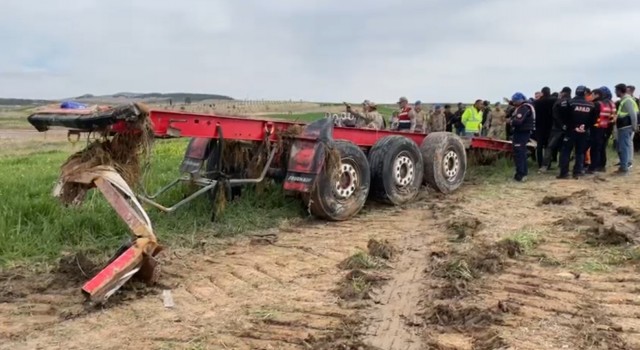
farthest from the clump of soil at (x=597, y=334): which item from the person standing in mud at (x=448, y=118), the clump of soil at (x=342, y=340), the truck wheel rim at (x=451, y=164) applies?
the person standing in mud at (x=448, y=118)

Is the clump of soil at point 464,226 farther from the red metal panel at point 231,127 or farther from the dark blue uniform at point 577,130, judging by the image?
the dark blue uniform at point 577,130

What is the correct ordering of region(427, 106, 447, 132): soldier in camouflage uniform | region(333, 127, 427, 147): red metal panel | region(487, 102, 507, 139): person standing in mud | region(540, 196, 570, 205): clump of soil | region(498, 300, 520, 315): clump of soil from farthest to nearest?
region(427, 106, 447, 132): soldier in camouflage uniform → region(487, 102, 507, 139): person standing in mud → region(540, 196, 570, 205): clump of soil → region(333, 127, 427, 147): red metal panel → region(498, 300, 520, 315): clump of soil

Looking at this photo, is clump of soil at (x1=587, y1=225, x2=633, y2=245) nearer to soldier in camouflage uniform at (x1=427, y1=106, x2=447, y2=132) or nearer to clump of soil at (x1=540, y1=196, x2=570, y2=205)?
clump of soil at (x1=540, y1=196, x2=570, y2=205)

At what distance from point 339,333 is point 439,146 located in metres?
5.68

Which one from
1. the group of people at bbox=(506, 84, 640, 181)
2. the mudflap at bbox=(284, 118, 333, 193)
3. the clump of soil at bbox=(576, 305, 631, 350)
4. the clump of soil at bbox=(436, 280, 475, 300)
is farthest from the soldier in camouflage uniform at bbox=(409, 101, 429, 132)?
the clump of soil at bbox=(576, 305, 631, 350)

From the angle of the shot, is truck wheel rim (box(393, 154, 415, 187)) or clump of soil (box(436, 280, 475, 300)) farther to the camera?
truck wheel rim (box(393, 154, 415, 187))

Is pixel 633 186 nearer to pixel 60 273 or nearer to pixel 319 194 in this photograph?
pixel 319 194

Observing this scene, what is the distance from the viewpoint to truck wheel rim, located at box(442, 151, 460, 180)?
960 cm

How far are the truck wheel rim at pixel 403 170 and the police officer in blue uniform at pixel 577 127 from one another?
374 cm

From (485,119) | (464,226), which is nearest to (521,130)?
(464,226)

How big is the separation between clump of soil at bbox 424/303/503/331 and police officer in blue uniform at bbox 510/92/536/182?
22.3 feet

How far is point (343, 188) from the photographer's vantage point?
25.5 ft

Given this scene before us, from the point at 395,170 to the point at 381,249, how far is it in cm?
264

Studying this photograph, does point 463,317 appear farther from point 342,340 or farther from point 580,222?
point 580,222
